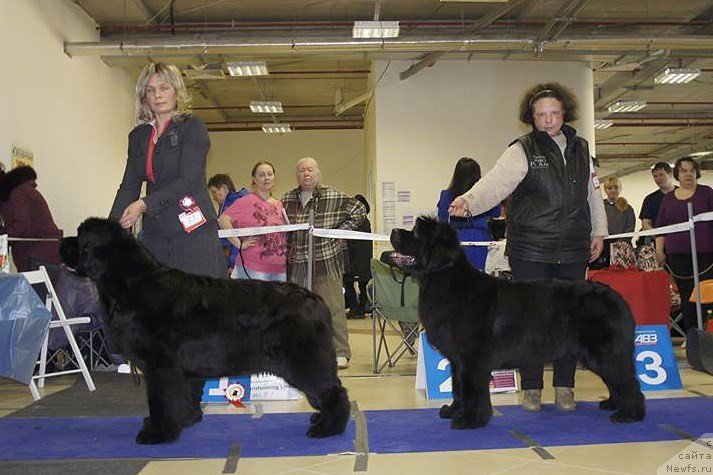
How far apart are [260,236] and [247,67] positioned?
6318 mm

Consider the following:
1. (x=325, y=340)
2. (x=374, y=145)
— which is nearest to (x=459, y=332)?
(x=325, y=340)

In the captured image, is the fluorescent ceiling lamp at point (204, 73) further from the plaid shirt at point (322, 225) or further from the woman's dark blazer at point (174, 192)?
the woman's dark blazer at point (174, 192)

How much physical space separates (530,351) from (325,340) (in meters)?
1.09

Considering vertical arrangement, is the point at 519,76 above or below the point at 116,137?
above

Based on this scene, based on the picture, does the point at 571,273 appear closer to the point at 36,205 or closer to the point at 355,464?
the point at 355,464

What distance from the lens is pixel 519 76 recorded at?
12680 millimetres

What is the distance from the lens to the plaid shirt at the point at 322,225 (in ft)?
20.2

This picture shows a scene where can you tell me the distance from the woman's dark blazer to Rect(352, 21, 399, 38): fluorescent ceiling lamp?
21.6 ft

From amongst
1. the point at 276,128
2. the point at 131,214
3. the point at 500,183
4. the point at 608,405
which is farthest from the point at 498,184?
the point at 276,128

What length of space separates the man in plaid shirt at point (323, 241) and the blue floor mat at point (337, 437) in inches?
78.0

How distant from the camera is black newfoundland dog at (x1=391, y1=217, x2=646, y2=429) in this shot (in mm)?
3773

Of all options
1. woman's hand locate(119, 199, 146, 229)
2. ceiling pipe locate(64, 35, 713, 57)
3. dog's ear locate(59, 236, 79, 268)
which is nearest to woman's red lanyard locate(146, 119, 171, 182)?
woman's hand locate(119, 199, 146, 229)

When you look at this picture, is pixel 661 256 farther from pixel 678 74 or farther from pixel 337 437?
pixel 678 74

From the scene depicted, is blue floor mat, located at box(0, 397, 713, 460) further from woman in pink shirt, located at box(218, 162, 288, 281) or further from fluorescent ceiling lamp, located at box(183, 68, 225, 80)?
fluorescent ceiling lamp, located at box(183, 68, 225, 80)
